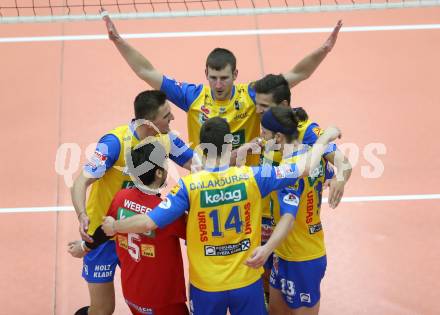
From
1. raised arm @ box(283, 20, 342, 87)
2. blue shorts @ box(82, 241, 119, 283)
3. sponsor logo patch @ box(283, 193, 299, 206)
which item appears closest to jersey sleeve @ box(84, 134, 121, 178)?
blue shorts @ box(82, 241, 119, 283)

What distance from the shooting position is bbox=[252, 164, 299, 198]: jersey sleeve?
5.60 meters

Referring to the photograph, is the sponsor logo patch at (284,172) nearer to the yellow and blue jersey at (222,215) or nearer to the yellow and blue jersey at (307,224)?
the yellow and blue jersey at (222,215)

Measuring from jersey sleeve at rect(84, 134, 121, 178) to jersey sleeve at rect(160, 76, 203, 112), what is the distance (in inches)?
47.1

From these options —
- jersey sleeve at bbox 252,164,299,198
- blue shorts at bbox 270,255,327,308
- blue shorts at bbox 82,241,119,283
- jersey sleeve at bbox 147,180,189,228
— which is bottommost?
blue shorts at bbox 270,255,327,308

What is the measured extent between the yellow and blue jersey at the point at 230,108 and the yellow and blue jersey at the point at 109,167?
61 centimetres

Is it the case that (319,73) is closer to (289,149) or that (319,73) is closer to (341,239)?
(341,239)

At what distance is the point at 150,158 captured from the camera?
18.5 ft

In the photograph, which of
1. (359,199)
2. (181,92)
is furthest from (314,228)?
(359,199)

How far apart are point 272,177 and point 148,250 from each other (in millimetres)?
1135

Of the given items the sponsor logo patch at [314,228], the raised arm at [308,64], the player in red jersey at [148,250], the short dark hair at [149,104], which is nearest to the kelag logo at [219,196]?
the player in red jersey at [148,250]

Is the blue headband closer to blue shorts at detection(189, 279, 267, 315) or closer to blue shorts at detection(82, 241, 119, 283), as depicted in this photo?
blue shorts at detection(189, 279, 267, 315)

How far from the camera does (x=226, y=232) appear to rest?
557 cm

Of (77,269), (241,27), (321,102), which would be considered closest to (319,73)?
(321,102)

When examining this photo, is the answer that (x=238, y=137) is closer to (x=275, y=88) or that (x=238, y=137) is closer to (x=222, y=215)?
(x=275, y=88)
